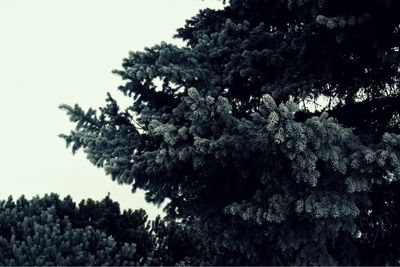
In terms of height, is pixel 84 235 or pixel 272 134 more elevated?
pixel 272 134

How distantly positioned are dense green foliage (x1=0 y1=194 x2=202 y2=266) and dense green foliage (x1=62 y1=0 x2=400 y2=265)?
50cm

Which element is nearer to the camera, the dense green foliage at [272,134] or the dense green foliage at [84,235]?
the dense green foliage at [272,134]

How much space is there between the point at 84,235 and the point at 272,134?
2321 millimetres

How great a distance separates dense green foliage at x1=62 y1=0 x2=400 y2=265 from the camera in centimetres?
415

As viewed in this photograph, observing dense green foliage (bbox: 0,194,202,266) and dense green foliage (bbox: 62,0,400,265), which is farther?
dense green foliage (bbox: 0,194,202,266)

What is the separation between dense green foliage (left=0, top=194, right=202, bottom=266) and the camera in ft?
14.4

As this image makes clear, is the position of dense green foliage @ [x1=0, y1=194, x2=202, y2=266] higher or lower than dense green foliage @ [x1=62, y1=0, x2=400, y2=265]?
lower

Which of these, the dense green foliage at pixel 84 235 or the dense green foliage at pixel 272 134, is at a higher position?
the dense green foliage at pixel 272 134

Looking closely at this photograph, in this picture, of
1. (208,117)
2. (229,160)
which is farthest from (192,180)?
(208,117)

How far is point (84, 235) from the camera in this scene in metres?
4.68

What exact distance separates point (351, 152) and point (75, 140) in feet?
10.3

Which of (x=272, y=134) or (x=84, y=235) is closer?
(x=272, y=134)

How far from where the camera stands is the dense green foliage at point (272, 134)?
415 centimetres

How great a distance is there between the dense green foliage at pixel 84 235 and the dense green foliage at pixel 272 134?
50 centimetres
